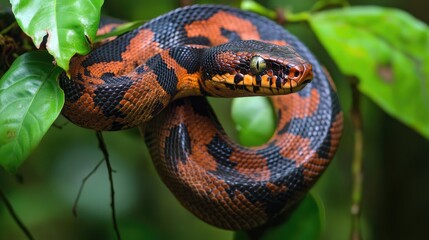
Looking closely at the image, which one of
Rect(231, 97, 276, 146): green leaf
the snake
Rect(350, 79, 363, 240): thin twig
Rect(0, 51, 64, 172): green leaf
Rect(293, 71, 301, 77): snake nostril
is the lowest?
Rect(350, 79, 363, 240): thin twig

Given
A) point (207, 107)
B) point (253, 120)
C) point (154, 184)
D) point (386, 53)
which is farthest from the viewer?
point (154, 184)

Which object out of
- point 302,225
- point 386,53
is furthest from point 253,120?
point 386,53

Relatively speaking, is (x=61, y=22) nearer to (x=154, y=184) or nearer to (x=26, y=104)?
(x=26, y=104)

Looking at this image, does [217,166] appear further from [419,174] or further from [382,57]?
[419,174]

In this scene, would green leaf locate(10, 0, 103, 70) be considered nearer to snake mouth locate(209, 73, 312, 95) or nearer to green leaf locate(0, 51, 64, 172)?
green leaf locate(0, 51, 64, 172)

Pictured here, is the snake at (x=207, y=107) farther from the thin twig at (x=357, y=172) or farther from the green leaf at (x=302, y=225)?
the thin twig at (x=357, y=172)

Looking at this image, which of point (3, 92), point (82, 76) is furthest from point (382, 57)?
point (3, 92)

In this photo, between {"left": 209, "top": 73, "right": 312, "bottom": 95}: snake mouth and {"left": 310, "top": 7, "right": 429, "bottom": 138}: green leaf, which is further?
{"left": 310, "top": 7, "right": 429, "bottom": 138}: green leaf

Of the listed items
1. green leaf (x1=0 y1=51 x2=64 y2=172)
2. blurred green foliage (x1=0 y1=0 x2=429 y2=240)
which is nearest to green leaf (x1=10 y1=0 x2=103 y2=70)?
green leaf (x1=0 y1=51 x2=64 y2=172)
